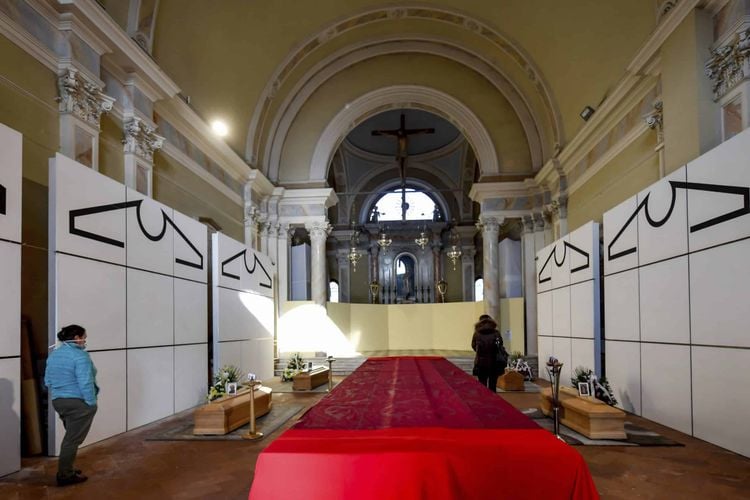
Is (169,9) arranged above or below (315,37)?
below

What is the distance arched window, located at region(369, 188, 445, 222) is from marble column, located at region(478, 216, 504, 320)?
11.2 m

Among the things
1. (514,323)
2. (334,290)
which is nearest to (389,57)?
(514,323)

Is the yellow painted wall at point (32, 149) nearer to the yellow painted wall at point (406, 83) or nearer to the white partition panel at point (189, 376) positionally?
the white partition panel at point (189, 376)

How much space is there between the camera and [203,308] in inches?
409

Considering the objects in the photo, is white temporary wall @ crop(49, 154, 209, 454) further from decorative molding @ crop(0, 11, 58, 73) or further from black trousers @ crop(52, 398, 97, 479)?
decorative molding @ crop(0, 11, 58, 73)

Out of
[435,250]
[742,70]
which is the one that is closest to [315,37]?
[742,70]

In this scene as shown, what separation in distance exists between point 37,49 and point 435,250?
2206 cm

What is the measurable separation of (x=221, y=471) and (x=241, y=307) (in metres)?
6.84

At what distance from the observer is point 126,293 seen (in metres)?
7.70

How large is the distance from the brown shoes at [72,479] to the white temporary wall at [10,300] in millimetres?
712

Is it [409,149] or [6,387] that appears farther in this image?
[409,149]

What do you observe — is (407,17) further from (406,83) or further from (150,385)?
(150,385)

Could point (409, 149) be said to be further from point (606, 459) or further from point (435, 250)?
point (606, 459)

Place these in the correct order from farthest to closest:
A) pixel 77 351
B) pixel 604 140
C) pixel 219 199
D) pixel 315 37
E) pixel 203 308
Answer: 1. pixel 315 37
2. pixel 219 199
3. pixel 604 140
4. pixel 203 308
5. pixel 77 351
